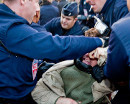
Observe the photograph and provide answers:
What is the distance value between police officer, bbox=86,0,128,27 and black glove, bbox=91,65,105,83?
0.73m

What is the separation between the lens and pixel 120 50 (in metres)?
1.00

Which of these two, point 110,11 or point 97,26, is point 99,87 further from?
point 110,11

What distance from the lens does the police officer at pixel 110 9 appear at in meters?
2.06

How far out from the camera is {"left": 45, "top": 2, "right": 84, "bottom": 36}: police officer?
3.33 metres

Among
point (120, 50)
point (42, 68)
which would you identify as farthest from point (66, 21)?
point (120, 50)

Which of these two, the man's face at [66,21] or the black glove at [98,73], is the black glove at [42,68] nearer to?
the black glove at [98,73]

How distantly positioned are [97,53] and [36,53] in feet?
2.11

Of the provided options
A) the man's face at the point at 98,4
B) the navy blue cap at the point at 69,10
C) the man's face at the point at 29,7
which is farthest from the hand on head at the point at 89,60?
the navy blue cap at the point at 69,10

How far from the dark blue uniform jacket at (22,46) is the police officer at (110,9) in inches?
35.3

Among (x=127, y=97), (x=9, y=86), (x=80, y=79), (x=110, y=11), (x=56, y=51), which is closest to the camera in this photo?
(x=56, y=51)

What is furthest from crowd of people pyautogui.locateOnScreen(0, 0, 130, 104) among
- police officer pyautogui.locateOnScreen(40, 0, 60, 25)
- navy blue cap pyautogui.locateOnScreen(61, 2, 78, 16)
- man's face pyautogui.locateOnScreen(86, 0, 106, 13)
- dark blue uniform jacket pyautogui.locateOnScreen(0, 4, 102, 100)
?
police officer pyautogui.locateOnScreen(40, 0, 60, 25)

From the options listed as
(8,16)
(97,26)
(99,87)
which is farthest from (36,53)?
(97,26)

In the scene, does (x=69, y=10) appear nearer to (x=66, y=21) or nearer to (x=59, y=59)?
Result: (x=66, y=21)

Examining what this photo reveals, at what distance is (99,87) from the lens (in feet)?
5.60
